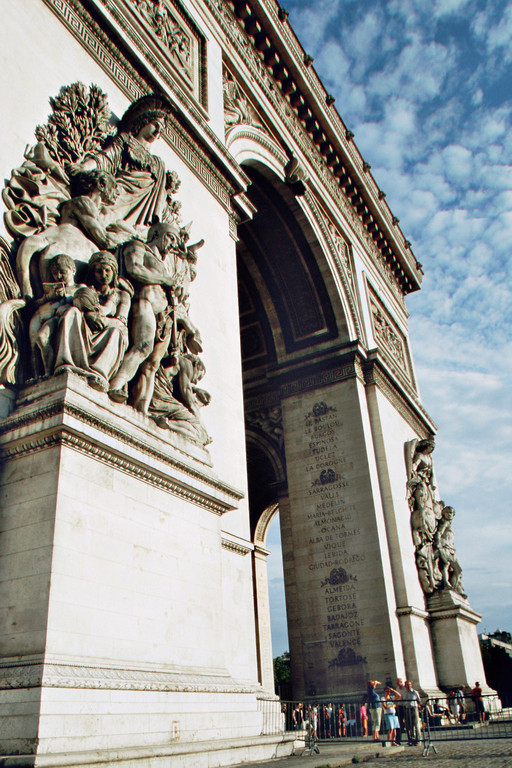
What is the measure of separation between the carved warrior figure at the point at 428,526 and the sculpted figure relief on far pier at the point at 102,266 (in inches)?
410

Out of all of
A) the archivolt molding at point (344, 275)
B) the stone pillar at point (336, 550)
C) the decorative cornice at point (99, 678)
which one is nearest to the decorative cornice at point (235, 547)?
the decorative cornice at point (99, 678)

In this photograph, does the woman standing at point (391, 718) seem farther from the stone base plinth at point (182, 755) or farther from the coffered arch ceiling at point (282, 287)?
the coffered arch ceiling at point (282, 287)

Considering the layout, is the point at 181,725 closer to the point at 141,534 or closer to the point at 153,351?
the point at 141,534

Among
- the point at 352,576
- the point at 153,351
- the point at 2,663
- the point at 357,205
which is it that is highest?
the point at 357,205

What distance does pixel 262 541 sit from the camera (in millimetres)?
20453

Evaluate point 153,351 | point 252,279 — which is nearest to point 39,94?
point 153,351

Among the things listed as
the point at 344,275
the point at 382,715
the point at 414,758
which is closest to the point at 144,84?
the point at 344,275

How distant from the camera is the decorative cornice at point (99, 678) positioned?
4.64 metres

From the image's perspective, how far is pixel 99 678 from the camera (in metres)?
5.08

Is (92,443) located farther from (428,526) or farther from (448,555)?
(448,555)

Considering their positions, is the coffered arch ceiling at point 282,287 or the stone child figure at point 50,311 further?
the coffered arch ceiling at point 282,287

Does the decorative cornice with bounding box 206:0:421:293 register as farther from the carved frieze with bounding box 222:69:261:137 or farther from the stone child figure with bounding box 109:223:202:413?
the stone child figure with bounding box 109:223:202:413

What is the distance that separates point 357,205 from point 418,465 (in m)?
8.26

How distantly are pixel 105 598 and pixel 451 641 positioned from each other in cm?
1267
